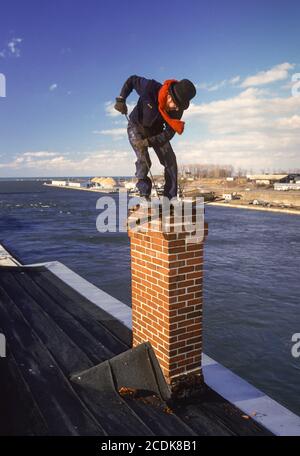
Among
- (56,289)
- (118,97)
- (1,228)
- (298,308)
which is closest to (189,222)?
(118,97)

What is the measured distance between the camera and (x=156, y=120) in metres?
3.90

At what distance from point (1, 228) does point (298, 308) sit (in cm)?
4025

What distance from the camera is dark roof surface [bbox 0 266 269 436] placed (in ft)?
11.0

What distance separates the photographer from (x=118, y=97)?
4.11 meters

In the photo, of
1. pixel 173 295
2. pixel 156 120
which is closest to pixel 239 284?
pixel 173 295

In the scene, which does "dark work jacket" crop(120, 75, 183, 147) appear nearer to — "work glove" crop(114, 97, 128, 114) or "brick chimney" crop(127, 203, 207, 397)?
"work glove" crop(114, 97, 128, 114)

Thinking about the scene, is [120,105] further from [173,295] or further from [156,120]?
[173,295]

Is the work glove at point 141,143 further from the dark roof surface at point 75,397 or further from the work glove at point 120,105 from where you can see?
the dark roof surface at point 75,397

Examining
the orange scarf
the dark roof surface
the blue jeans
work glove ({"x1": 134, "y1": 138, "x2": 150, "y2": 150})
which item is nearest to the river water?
the dark roof surface

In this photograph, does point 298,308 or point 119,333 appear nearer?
point 119,333

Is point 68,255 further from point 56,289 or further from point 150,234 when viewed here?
point 150,234

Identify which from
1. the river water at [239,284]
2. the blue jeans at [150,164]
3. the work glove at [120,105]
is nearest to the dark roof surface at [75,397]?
the blue jeans at [150,164]

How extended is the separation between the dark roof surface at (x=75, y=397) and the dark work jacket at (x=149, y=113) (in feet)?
9.40

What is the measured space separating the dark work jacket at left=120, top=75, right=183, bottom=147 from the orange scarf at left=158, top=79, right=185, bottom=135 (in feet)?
0.24
